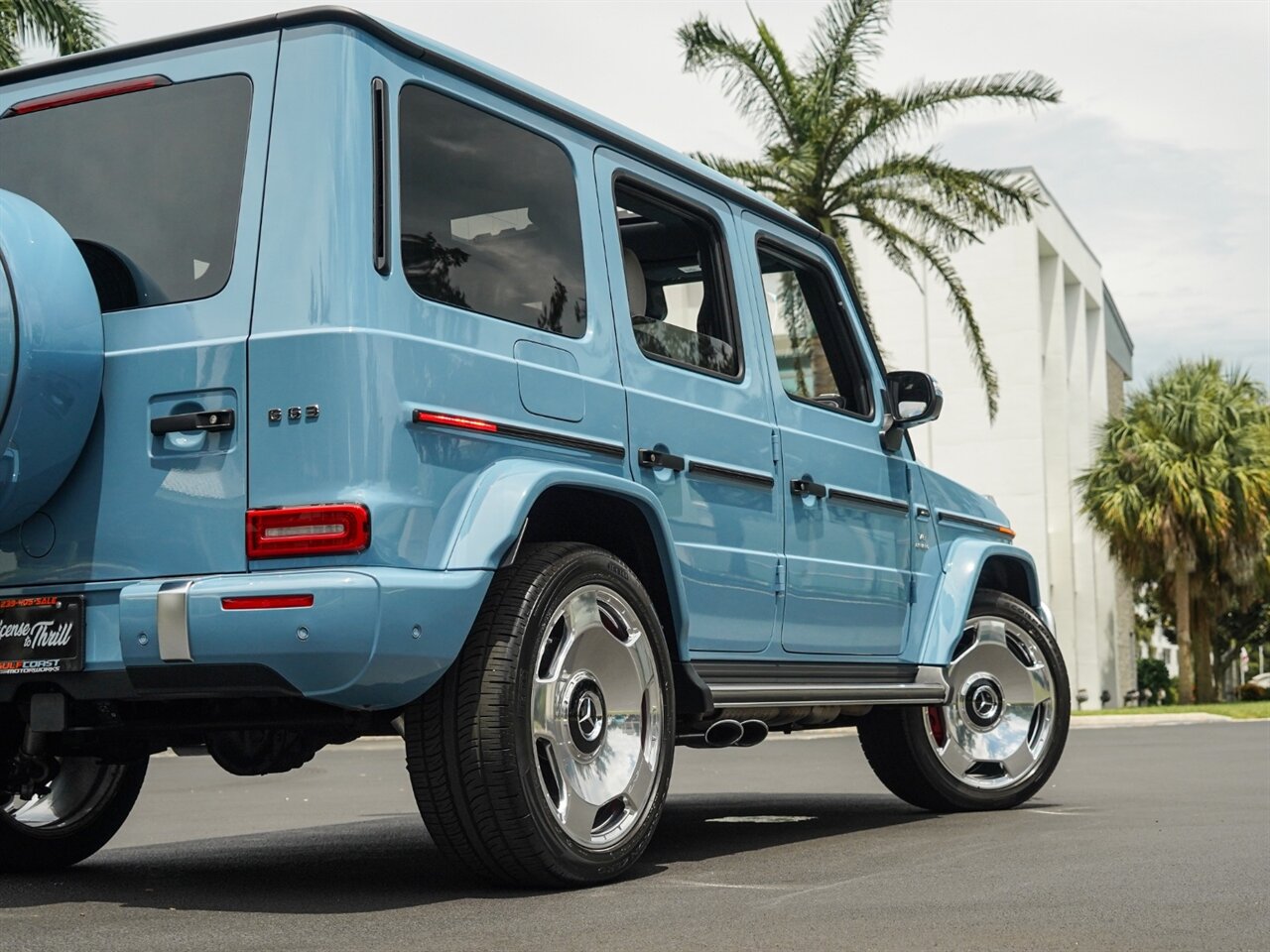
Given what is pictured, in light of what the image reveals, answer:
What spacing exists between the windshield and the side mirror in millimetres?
3286

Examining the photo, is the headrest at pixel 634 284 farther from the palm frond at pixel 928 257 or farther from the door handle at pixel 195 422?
the palm frond at pixel 928 257

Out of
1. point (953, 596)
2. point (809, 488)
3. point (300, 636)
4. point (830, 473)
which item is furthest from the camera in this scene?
point (953, 596)

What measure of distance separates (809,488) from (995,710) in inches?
71.1

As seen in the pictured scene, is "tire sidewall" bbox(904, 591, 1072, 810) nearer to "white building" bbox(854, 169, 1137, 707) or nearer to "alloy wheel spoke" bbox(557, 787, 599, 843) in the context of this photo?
"alloy wheel spoke" bbox(557, 787, 599, 843)

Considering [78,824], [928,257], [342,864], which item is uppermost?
[928,257]

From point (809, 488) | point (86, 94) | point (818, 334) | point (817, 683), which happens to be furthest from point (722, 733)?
point (86, 94)

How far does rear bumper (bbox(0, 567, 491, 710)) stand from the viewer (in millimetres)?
4203

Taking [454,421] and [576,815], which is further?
[576,815]

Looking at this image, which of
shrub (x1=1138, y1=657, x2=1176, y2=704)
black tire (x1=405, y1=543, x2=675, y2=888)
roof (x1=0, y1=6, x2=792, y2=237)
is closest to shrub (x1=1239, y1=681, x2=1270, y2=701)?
shrub (x1=1138, y1=657, x2=1176, y2=704)

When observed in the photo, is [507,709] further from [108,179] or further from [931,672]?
[931,672]

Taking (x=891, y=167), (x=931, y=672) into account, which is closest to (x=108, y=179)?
(x=931, y=672)

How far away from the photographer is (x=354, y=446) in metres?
4.32

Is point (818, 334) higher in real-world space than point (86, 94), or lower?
lower

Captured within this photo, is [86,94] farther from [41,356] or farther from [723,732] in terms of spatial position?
[723,732]
